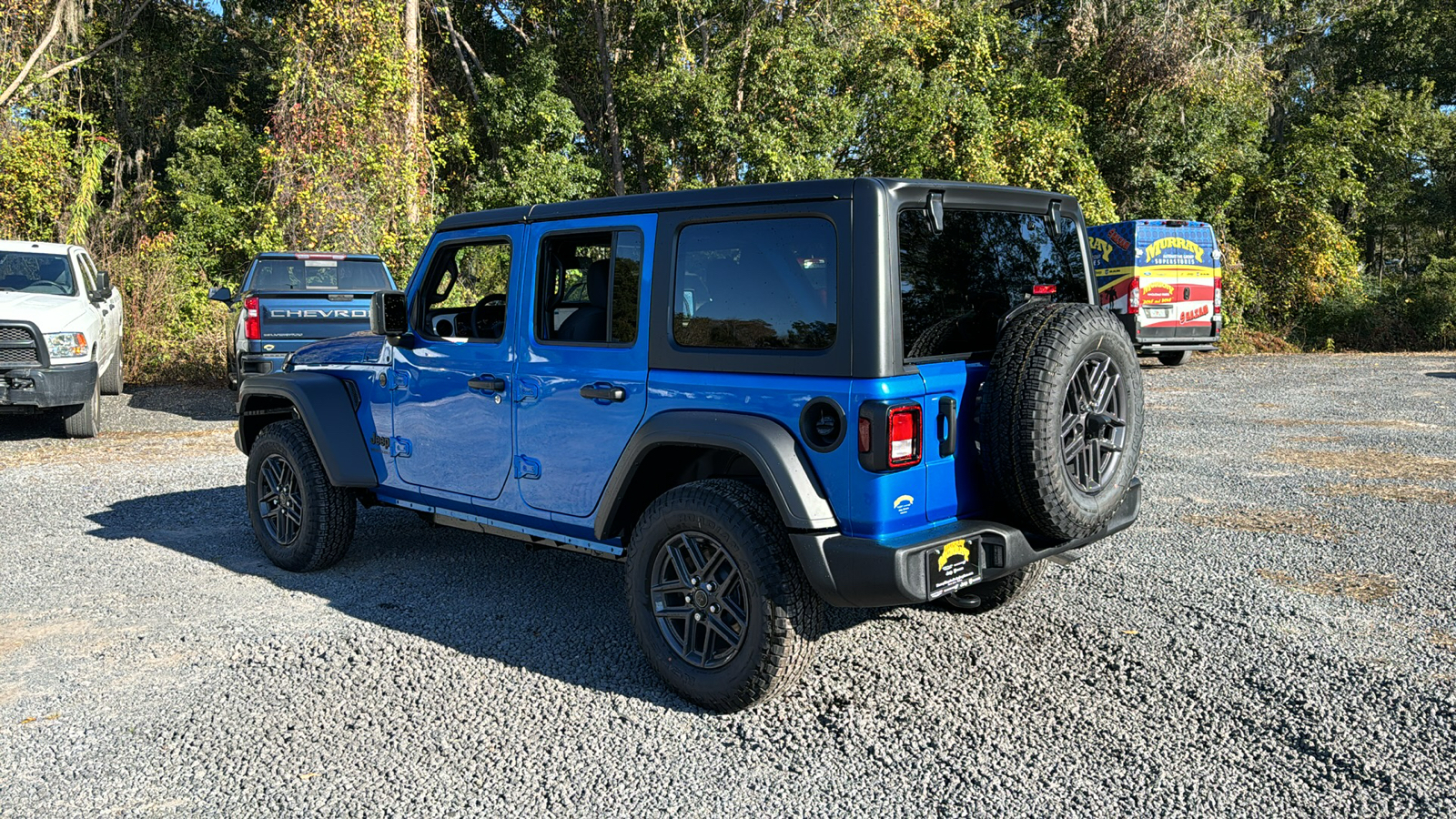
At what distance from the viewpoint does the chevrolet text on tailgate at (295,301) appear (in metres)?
11.1

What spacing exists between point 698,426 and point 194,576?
3.42m

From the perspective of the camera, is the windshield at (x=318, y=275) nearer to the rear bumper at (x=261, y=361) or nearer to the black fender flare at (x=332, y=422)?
the rear bumper at (x=261, y=361)

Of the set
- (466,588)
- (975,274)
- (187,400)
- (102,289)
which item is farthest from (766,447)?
(187,400)

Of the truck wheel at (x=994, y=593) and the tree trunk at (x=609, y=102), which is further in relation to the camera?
the tree trunk at (x=609, y=102)

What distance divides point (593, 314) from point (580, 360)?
217mm

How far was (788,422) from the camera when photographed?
3.68 m

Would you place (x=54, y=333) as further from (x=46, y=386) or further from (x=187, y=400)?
(x=187, y=400)

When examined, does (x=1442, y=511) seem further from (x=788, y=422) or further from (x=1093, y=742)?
(x=788, y=422)

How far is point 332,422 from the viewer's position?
5445 millimetres

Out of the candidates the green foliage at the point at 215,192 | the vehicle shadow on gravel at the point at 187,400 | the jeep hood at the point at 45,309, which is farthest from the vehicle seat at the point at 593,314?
the green foliage at the point at 215,192

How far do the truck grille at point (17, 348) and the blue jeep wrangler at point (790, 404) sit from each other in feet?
23.3

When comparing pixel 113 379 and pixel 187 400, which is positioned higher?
pixel 113 379

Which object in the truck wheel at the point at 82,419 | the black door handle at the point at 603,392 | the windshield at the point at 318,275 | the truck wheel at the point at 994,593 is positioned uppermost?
the windshield at the point at 318,275

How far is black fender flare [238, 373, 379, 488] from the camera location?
539 cm
